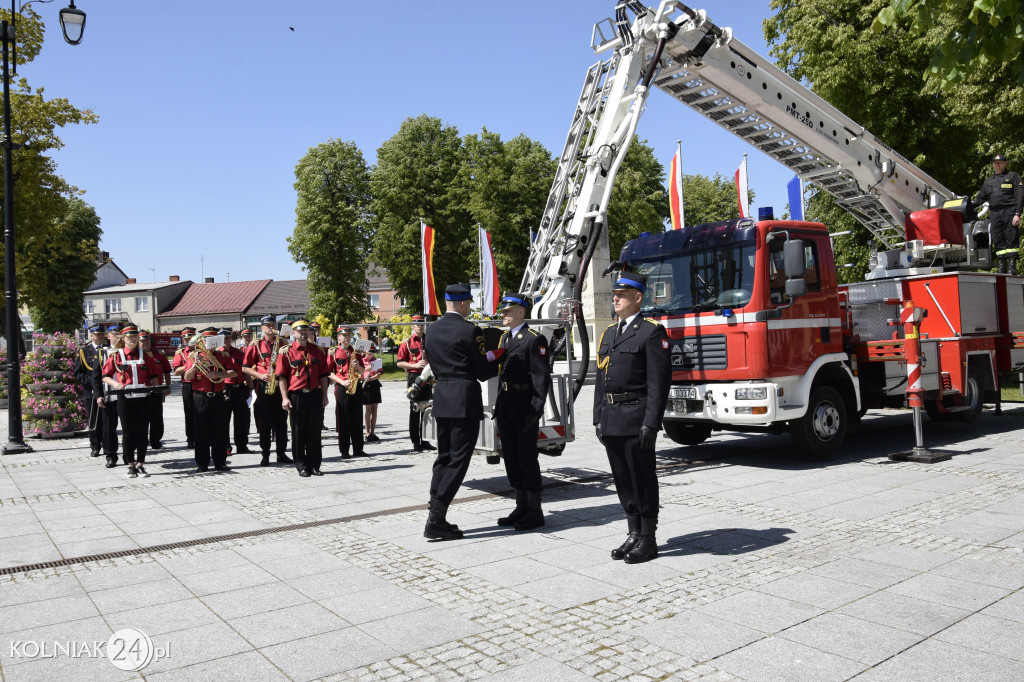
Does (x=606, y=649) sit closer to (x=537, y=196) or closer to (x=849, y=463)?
(x=849, y=463)

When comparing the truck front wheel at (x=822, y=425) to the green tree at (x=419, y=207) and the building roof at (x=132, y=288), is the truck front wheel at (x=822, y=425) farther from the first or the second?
the building roof at (x=132, y=288)

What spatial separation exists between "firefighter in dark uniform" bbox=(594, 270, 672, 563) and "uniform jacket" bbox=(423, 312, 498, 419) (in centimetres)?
114

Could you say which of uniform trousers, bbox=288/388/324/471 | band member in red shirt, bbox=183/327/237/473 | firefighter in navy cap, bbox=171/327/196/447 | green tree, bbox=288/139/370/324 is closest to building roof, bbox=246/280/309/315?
green tree, bbox=288/139/370/324

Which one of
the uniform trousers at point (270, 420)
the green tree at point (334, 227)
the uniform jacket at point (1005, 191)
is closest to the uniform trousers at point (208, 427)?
the uniform trousers at point (270, 420)

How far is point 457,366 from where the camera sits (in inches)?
263

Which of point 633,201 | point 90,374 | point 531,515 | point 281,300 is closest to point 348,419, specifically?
point 90,374

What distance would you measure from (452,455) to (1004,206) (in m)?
10.4

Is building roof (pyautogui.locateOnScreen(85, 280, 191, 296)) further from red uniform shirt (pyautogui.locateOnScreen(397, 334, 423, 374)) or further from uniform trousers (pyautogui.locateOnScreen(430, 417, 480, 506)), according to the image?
uniform trousers (pyautogui.locateOnScreen(430, 417, 480, 506))

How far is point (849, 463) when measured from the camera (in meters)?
9.98

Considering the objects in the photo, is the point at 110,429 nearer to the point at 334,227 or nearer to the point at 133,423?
the point at 133,423

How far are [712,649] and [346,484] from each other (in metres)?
6.11

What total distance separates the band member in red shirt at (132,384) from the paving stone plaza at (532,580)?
2.36 feet

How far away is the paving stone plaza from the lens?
4.05m

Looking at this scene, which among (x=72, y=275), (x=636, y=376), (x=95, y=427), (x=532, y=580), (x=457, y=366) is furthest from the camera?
(x=72, y=275)
